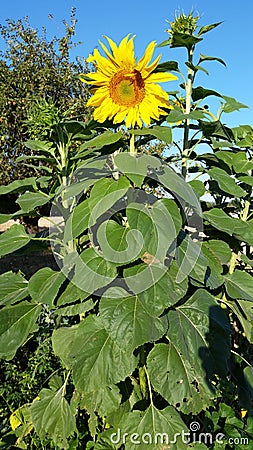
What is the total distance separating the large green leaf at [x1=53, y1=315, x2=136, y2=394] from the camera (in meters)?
1.72

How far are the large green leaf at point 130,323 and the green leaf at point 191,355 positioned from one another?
0.08 meters

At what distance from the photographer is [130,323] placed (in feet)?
5.53

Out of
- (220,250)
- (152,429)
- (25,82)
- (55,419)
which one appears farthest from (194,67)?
(25,82)

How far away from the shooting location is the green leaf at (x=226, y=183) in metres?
1.98

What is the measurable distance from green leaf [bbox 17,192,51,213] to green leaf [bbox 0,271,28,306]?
0.35m

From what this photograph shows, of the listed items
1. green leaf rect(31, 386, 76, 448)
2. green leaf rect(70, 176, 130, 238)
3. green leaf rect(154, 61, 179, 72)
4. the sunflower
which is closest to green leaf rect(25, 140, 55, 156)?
the sunflower

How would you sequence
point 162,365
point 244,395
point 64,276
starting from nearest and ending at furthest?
1. point 162,365
2. point 64,276
3. point 244,395

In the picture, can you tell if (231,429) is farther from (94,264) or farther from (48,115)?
(48,115)

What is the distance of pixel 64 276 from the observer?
1884mm

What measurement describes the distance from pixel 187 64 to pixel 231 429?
1.46 meters

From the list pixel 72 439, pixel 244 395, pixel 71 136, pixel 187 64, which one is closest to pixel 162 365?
pixel 244 395

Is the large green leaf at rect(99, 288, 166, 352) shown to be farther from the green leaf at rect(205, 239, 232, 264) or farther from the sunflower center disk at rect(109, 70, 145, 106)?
the sunflower center disk at rect(109, 70, 145, 106)

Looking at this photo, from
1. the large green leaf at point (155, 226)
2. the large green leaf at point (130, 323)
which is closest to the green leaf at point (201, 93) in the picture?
the large green leaf at point (155, 226)

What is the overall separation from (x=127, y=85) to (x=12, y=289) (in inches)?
35.8
